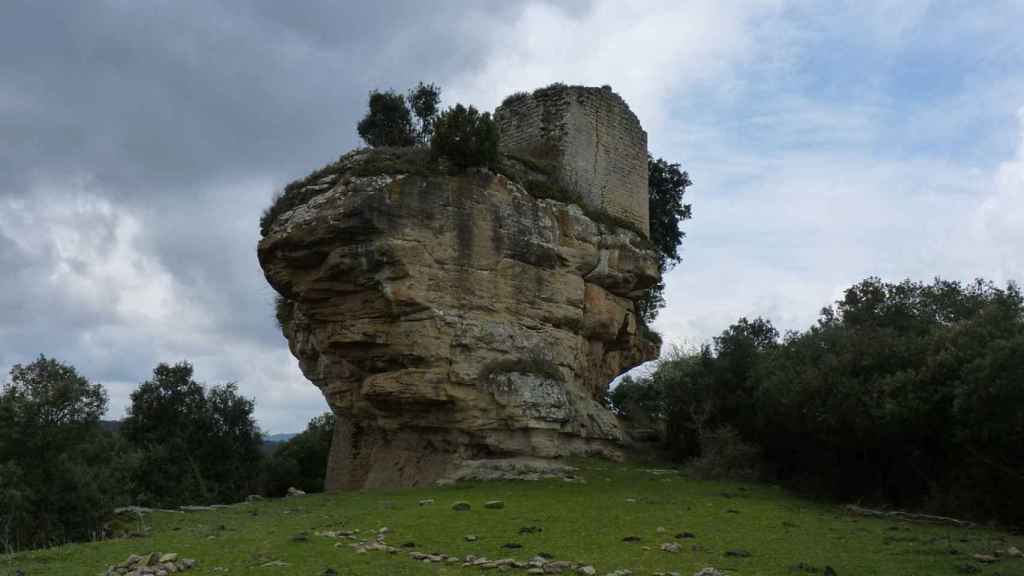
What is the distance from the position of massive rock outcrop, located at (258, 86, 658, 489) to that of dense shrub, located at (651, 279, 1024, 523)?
482 cm

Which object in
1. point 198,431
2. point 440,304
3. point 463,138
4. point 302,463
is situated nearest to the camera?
point 440,304

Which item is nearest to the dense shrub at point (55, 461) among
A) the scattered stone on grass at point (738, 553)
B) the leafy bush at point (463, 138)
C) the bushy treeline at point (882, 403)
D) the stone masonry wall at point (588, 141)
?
the leafy bush at point (463, 138)

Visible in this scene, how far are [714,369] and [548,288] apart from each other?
779 cm

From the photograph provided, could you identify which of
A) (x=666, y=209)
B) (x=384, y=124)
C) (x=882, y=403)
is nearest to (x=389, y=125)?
(x=384, y=124)

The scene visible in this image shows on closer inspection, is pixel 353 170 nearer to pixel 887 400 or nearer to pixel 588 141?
pixel 588 141

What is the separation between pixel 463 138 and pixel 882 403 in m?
13.1

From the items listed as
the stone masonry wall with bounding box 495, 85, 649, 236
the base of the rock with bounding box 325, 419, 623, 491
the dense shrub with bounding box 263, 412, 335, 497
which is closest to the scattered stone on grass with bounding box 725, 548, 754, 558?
the base of the rock with bounding box 325, 419, 623, 491

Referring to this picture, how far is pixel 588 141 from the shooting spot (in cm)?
2875

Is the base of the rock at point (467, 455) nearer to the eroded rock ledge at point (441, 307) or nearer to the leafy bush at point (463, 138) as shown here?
the eroded rock ledge at point (441, 307)

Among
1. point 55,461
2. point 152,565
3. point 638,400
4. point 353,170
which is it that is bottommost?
point 152,565

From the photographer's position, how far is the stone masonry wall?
28234 millimetres

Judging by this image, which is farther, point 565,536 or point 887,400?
point 887,400

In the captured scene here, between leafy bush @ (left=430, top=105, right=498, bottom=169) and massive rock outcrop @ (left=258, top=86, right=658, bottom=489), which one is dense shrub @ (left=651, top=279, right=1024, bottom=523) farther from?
leafy bush @ (left=430, top=105, right=498, bottom=169)

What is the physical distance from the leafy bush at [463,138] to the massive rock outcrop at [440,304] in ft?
1.77
